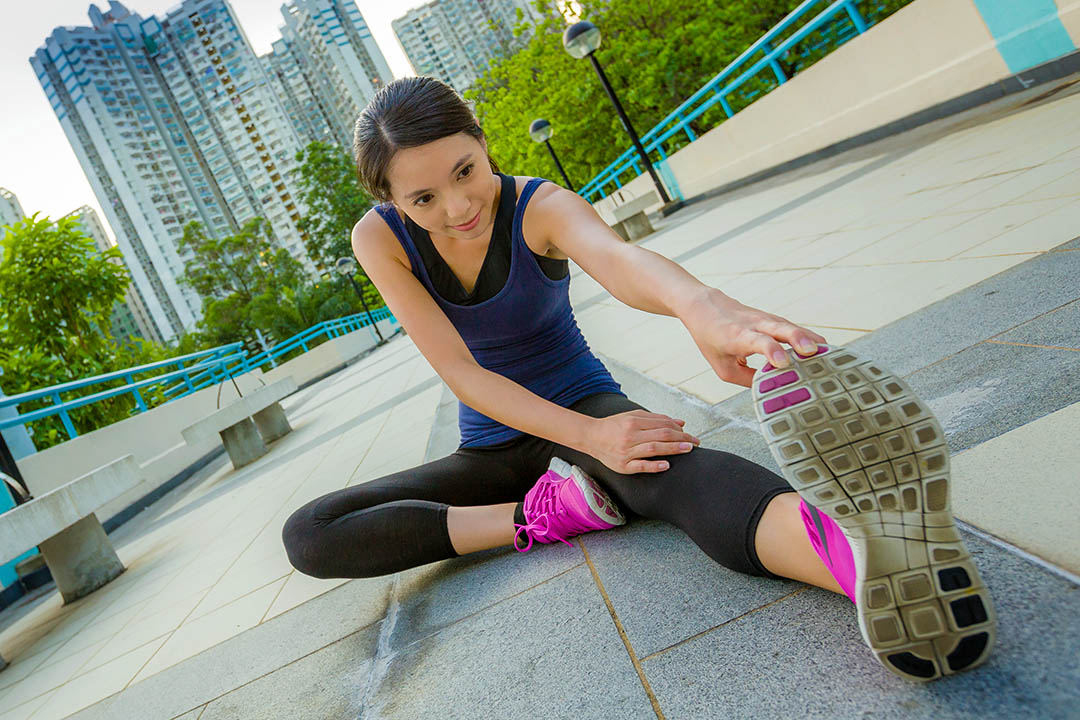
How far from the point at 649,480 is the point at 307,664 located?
949 millimetres

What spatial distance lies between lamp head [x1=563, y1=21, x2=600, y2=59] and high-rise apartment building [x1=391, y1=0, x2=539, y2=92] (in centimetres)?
9941

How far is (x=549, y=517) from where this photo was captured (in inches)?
61.7

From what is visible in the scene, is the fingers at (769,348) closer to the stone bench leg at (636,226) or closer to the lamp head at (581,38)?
the stone bench leg at (636,226)

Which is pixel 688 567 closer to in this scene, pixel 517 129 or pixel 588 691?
pixel 588 691

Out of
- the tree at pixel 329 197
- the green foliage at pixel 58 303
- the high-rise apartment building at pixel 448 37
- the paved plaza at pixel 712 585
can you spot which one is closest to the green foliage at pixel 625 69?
the green foliage at pixel 58 303

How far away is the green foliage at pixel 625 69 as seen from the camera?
1861 centimetres

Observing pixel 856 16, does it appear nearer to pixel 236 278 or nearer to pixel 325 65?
pixel 236 278

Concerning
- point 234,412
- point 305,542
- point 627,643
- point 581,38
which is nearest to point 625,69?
point 581,38

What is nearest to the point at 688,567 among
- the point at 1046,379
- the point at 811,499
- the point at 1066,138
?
the point at 811,499

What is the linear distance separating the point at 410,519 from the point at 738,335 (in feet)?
3.61

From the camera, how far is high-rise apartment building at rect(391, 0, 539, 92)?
105750 millimetres

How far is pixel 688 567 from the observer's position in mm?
1227

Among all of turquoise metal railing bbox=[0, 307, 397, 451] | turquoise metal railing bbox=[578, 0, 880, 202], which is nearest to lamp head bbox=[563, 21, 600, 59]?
turquoise metal railing bbox=[578, 0, 880, 202]

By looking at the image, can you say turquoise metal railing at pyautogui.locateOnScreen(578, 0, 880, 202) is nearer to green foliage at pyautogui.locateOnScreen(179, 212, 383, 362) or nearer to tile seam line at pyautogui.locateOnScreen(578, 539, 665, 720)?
tile seam line at pyautogui.locateOnScreen(578, 539, 665, 720)
